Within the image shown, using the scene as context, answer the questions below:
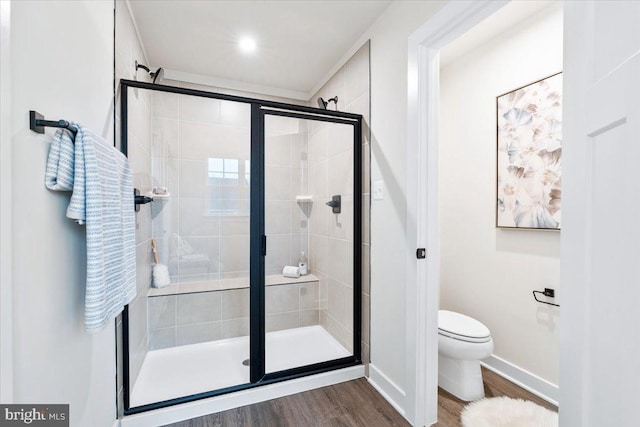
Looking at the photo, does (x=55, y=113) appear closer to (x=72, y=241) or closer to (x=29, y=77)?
(x=29, y=77)

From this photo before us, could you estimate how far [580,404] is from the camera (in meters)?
0.74

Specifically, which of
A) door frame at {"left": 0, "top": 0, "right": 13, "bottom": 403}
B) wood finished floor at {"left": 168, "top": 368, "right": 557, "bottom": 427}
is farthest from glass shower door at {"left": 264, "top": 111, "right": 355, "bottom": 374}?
door frame at {"left": 0, "top": 0, "right": 13, "bottom": 403}

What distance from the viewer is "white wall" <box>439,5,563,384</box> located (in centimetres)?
183

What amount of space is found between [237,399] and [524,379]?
1900 millimetres

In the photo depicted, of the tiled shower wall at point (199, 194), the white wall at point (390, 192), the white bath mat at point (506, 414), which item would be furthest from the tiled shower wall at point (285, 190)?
the white bath mat at point (506, 414)

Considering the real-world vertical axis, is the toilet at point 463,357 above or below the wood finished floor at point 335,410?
above

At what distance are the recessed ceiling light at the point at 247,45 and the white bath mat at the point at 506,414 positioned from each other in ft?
9.43

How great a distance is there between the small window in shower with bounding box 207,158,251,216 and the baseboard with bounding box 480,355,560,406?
223 centimetres

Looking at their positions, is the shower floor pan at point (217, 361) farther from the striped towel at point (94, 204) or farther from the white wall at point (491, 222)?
the white wall at point (491, 222)

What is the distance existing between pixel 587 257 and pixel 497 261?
1623mm

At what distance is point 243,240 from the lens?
212 centimetres

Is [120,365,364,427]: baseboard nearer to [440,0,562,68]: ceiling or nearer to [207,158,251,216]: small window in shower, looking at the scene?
[207,158,251,216]: small window in shower

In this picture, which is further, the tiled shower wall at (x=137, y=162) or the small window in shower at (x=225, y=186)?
the small window in shower at (x=225, y=186)

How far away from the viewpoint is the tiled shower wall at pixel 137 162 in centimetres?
159
